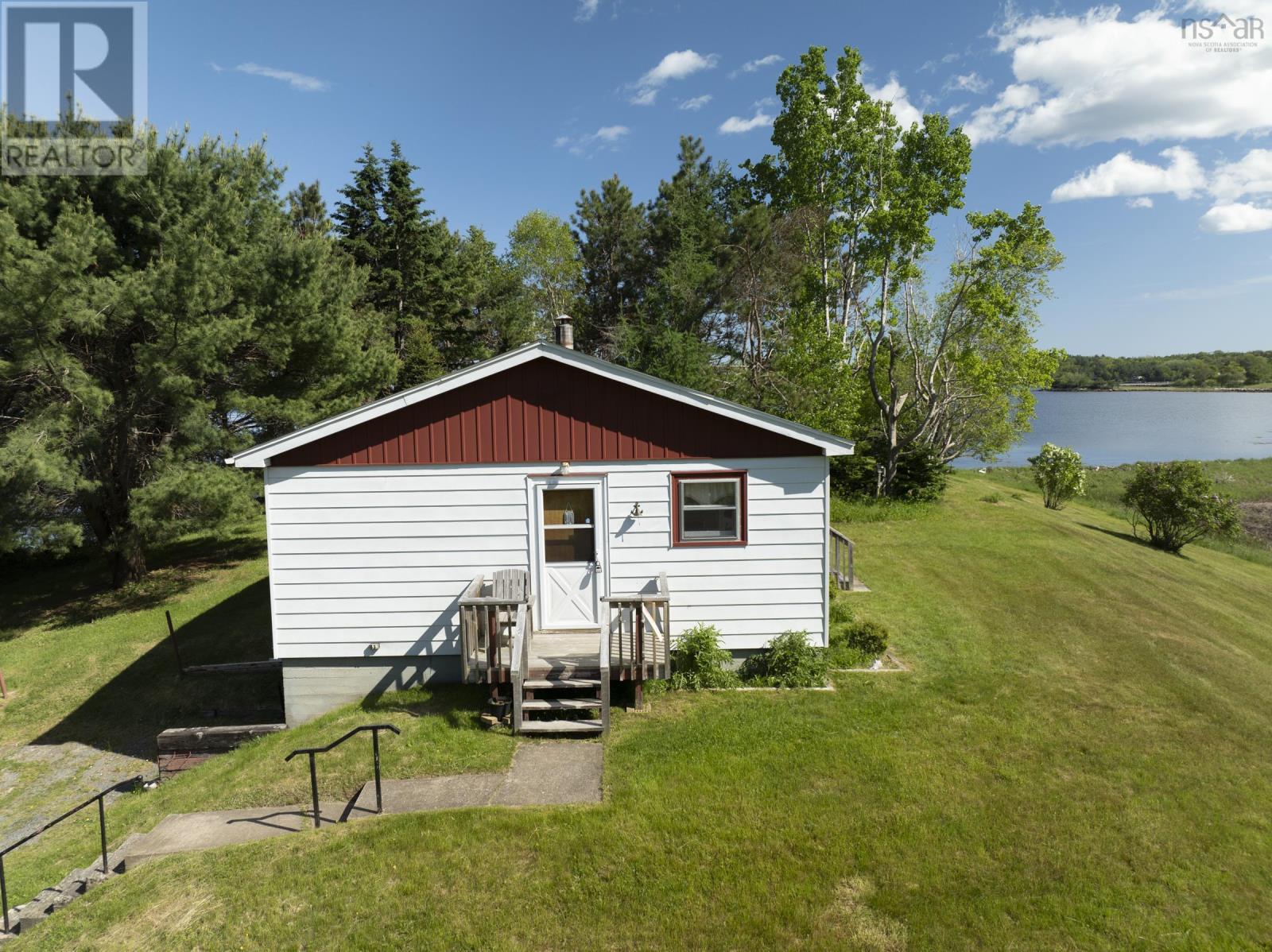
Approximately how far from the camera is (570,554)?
9203mm

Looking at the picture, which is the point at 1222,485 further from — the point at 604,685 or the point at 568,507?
the point at 604,685

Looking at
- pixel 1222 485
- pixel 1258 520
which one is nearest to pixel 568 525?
pixel 1258 520

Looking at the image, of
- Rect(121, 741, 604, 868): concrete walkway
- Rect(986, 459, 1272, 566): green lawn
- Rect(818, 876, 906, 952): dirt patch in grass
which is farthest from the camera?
Rect(986, 459, 1272, 566): green lawn

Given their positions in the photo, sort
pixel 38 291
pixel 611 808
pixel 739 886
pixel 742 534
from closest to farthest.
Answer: pixel 739 886 < pixel 611 808 < pixel 742 534 < pixel 38 291

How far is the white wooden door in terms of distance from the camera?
9.08 m

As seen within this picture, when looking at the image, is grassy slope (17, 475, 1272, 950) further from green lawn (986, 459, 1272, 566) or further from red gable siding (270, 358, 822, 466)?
green lawn (986, 459, 1272, 566)

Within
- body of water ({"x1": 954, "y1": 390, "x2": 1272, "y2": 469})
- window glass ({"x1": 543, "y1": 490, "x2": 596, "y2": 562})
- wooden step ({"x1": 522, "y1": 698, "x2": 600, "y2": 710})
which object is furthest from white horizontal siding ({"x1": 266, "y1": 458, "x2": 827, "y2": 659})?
body of water ({"x1": 954, "y1": 390, "x2": 1272, "y2": 469})

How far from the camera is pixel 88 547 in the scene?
825 inches

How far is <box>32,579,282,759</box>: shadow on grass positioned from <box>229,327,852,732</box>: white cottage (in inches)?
138

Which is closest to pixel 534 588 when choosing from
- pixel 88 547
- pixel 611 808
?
pixel 611 808

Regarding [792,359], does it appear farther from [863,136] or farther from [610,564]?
[610,564]

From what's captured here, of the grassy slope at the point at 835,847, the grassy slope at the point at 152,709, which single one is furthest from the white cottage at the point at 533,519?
the grassy slope at the point at 835,847

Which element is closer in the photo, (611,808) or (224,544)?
(611,808)

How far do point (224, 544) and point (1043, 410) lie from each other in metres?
152
